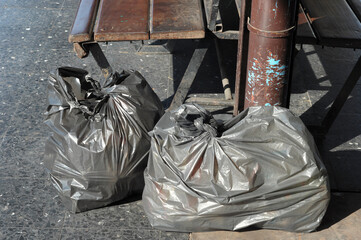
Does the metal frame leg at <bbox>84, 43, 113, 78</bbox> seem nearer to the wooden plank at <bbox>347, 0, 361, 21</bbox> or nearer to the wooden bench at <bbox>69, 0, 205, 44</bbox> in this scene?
the wooden bench at <bbox>69, 0, 205, 44</bbox>

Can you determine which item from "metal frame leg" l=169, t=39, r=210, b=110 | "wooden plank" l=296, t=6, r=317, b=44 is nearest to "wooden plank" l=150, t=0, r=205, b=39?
"metal frame leg" l=169, t=39, r=210, b=110

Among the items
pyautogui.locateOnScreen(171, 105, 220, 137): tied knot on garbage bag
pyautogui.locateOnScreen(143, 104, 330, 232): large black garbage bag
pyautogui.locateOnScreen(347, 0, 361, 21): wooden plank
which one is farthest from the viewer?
pyautogui.locateOnScreen(347, 0, 361, 21): wooden plank

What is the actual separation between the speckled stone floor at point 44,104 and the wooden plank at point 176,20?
84 centimetres

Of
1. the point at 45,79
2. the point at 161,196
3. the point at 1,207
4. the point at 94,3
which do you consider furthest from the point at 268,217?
the point at 45,79

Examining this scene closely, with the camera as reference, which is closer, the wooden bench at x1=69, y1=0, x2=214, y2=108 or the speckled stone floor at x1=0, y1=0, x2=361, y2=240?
the speckled stone floor at x1=0, y1=0, x2=361, y2=240

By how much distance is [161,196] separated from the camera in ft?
8.73

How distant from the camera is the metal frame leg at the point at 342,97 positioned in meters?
3.17

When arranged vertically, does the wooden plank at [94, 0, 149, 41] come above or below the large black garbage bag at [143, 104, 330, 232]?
above

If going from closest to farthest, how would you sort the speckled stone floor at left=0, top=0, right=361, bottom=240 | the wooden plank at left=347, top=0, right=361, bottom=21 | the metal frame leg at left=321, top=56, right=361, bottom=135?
the speckled stone floor at left=0, top=0, right=361, bottom=240
the metal frame leg at left=321, top=56, right=361, bottom=135
the wooden plank at left=347, top=0, right=361, bottom=21

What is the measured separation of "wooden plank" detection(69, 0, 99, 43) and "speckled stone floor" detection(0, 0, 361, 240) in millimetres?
855

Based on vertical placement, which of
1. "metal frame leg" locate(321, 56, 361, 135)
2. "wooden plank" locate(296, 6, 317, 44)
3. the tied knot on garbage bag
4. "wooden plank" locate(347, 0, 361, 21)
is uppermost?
"wooden plank" locate(296, 6, 317, 44)

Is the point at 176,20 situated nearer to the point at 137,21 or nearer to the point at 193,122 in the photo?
the point at 137,21

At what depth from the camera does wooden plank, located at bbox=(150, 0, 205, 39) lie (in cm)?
301

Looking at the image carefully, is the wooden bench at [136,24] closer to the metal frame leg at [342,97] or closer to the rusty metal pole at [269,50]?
the rusty metal pole at [269,50]
